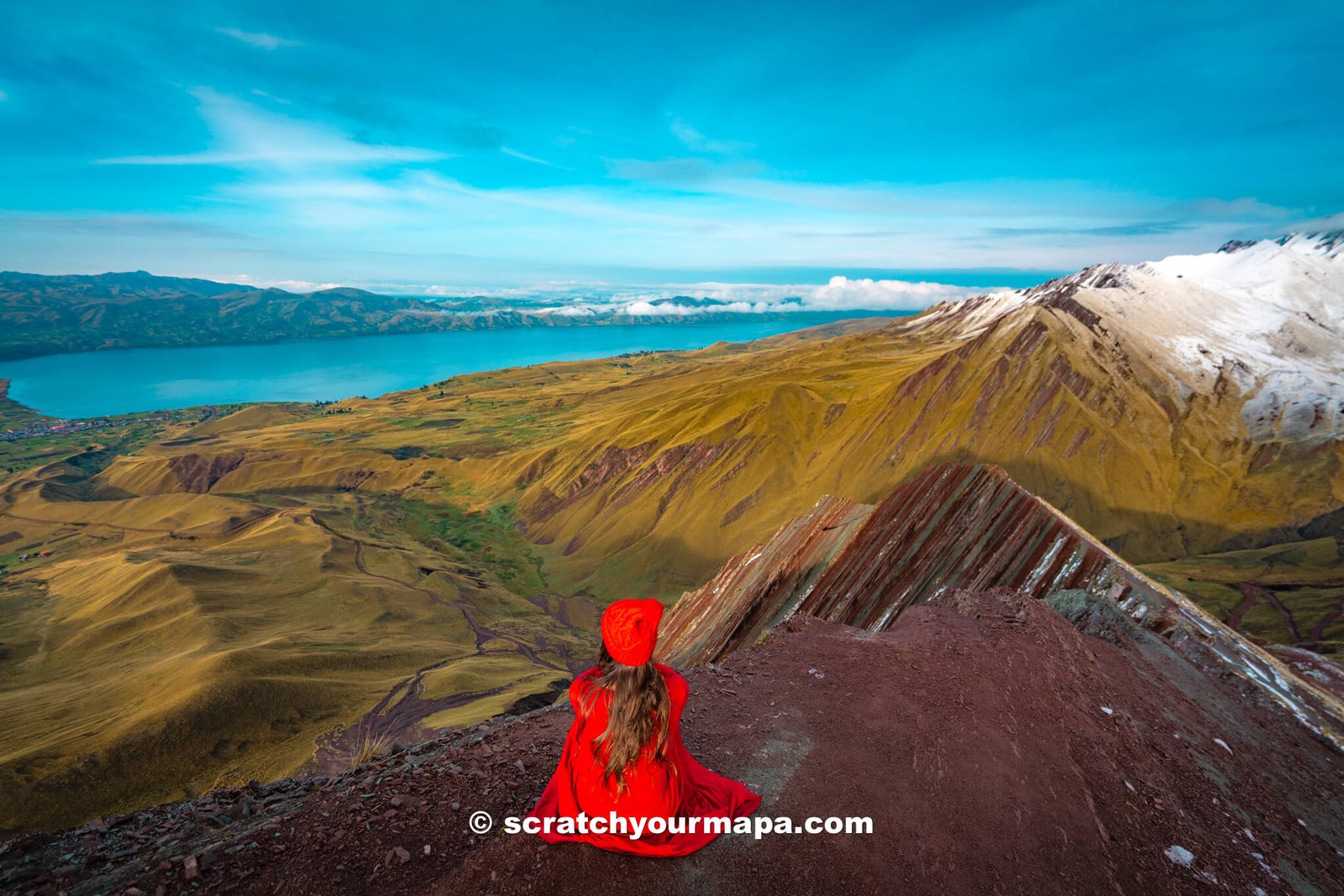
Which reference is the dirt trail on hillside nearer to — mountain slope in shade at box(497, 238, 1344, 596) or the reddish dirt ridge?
the reddish dirt ridge

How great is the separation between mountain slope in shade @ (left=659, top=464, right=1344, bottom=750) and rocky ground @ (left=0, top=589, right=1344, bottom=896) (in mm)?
2688

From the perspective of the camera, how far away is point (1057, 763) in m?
9.21

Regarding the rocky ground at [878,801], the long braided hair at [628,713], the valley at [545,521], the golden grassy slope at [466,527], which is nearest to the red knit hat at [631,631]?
the long braided hair at [628,713]

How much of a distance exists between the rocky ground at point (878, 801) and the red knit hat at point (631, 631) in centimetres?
264

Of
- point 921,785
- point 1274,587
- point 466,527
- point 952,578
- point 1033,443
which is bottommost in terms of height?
point 466,527

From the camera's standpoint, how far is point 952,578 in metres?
18.4

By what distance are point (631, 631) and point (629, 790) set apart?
209 centimetres

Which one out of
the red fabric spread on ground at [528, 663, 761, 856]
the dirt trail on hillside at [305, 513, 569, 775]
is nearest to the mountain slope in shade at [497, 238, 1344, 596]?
the dirt trail on hillside at [305, 513, 569, 775]

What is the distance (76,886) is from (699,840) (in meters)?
7.35

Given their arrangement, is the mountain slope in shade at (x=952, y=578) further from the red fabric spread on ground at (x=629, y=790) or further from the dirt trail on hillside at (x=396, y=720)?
the dirt trail on hillside at (x=396, y=720)

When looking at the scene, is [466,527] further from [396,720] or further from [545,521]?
A: [396,720]

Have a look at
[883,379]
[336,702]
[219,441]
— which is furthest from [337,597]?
[219,441]

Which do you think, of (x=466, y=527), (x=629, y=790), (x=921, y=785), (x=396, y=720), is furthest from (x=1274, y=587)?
(x=466, y=527)

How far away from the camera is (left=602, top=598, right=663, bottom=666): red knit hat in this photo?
6.07 metres
